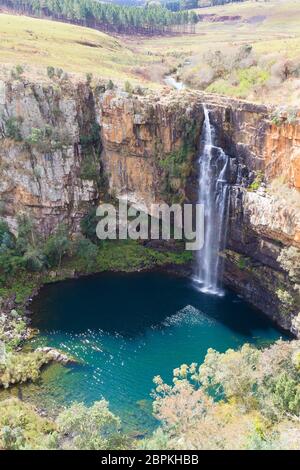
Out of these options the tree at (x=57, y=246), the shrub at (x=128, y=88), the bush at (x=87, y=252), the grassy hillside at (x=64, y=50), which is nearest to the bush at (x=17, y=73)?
the grassy hillside at (x=64, y=50)

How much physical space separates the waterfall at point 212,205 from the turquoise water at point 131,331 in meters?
2.02

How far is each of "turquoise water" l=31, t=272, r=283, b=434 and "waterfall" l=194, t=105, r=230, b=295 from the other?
202 cm

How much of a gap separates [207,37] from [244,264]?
220ft

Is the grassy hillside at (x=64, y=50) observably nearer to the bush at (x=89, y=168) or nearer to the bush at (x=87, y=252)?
the bush at (x=89, y=168)

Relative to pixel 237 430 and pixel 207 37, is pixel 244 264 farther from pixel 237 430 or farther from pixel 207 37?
pixel 207 37

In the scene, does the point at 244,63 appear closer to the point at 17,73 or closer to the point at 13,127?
the point at 17,73

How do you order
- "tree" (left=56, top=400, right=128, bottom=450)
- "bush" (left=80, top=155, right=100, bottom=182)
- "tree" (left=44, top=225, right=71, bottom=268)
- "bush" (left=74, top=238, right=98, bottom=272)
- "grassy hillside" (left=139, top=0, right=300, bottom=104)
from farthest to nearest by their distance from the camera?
"bush" (left=80, top=155, right=100, bottom=182), "bush" (left=74, top=238, right=98, bottom=272), "tree" (left=44, top=225, right=71, bottom=268), "grassy hillside" (left=139, top=0, right=300, bottom=104), "tree" (left=56, top=400, right=128, bottom=450)

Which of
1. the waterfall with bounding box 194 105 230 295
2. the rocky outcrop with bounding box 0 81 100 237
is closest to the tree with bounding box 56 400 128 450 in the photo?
the waterfall with bounding box 194 105 230 295

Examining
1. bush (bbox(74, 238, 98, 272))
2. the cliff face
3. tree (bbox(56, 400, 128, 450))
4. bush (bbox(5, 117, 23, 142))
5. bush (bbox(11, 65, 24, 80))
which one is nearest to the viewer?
tree (bbox(56, 400, 128, 450))

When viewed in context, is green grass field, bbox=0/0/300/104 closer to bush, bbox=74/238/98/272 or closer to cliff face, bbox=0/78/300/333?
cliff face, bbox=0/78/300/333

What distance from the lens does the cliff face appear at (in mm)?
36500

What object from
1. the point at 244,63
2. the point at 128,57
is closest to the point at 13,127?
the point at 244,63

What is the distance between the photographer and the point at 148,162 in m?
43.7

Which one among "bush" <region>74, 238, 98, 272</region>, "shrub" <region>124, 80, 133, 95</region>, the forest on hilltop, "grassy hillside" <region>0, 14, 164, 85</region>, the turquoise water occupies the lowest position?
the turquoise water
